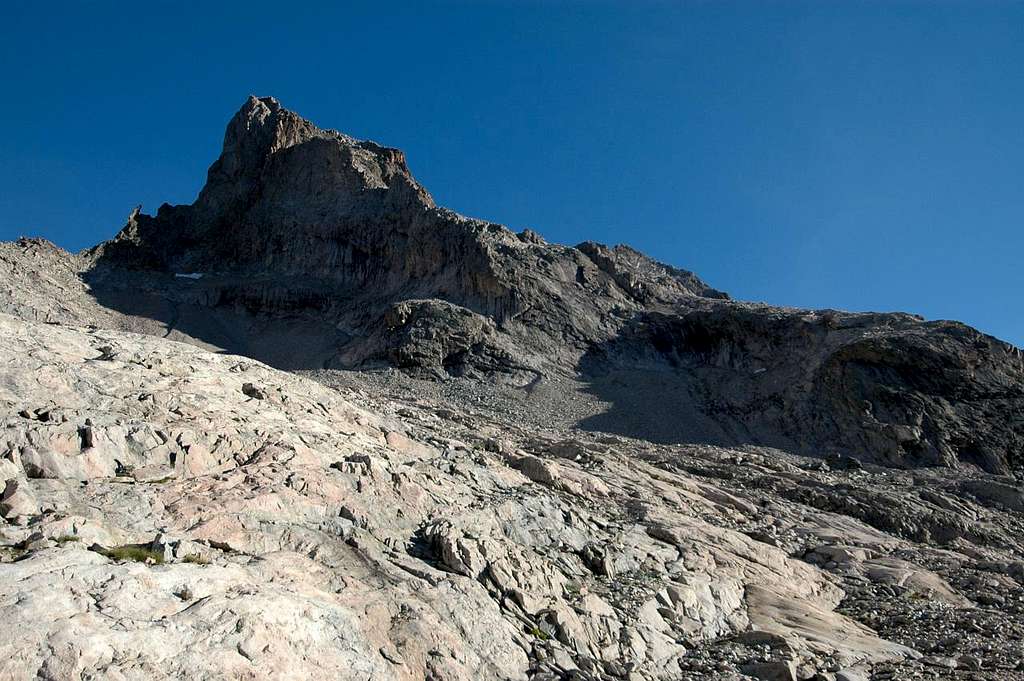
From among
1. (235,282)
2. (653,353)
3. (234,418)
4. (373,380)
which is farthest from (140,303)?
(234,418)

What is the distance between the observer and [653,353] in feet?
217

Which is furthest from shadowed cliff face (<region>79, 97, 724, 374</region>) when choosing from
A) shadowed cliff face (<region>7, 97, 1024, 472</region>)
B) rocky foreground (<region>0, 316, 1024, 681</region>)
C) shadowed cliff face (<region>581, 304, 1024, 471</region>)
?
rocky foreground (<region>0, 316, 1024, 681</region>)

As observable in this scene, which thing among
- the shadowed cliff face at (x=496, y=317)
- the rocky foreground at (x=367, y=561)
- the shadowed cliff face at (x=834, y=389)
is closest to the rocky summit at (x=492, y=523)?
the rocky foreground at (x=367, y=561)

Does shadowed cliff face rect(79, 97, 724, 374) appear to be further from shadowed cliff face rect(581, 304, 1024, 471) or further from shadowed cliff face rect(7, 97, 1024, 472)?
shadowed cliff face rect(581, 304, 1024, 471)

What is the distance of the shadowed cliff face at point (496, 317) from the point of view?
51531mm

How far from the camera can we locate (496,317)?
64.3m

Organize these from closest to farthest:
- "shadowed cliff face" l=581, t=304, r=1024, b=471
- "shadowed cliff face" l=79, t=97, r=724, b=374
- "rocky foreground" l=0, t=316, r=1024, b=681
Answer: "rocky foreground" l=0, t=316, r=1024, b=681, "shadowed cliff face" l=581, t=304, r=1024, b=471, "shadowed cliff face" l=79, t=97, r=724, b=374

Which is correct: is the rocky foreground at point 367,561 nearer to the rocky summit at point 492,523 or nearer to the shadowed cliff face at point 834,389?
the rocky summit at point 492,523

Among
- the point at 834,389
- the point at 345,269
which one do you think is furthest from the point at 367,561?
the point at 345,269

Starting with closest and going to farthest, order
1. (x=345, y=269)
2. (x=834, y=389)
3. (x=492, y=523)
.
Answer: (x=492, y=523)
(x=834, y=389)
(x=345, y=269)

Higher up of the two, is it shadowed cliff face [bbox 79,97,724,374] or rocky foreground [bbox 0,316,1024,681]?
shadowed cliff face [bbox 79,97,724,374]

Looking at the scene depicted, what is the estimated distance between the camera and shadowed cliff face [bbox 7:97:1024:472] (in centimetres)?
5153

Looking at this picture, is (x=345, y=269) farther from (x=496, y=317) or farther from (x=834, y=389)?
(x=834, y=389)

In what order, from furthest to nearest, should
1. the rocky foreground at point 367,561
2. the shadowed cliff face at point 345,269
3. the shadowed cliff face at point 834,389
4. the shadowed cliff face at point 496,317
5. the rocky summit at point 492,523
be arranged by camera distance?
the shadowed cliff face at point 345,269, the shadowed cliff face at point 496,317, the shadowed cliff face at point 834,389, the rocky summit at point 492,523, the rocky foreground at point 367,561
